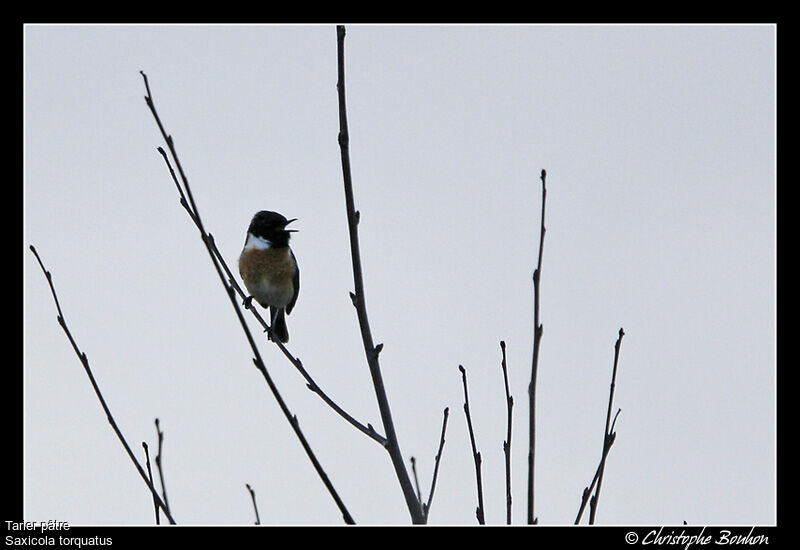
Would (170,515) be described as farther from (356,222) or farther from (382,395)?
(356,222)

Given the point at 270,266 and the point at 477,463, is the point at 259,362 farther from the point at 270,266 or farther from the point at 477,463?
the point at 270,266

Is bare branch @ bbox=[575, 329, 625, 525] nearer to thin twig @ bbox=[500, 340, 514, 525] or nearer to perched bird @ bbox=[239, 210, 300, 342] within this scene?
thin twig @ bbox=[500, 340, 514, 525]

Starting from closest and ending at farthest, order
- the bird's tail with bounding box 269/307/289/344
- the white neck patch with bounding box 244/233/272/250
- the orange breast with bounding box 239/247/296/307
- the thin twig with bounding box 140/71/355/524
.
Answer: the thin twig with bounding box 140/71/355/524
the orange breast with bounding box 239/247/296/307
the white neck patch with bounding box 244/233/272/250
the bird's tail with bounding box 269/307/289/344

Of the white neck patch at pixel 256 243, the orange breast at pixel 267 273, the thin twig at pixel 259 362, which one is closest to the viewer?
the thin twig at pixel 259 362

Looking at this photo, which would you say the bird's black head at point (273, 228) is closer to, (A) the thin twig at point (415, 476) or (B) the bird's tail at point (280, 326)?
(B) the bird's tail at point (280, 326)

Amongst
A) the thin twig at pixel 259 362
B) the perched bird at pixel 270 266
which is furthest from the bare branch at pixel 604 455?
the perched bird at pixel 270 266

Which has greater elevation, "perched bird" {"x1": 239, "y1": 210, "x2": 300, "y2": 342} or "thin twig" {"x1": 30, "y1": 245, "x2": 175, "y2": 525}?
"perched bird" {"x1": 239, "y1": 210, "x2": 300, "y2": 342}

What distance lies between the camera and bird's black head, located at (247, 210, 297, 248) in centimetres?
871

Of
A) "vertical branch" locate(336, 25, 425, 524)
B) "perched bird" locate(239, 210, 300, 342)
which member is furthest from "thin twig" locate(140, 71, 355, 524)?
"perched bird" locate(239, 210, 300, 342)

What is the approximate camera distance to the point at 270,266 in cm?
857

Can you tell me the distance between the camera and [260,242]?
8758mm

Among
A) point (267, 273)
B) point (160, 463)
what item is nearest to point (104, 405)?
point (160, 463)

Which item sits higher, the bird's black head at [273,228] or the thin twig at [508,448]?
the bird's black head at [273,228]

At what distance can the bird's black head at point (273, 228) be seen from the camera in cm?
871
